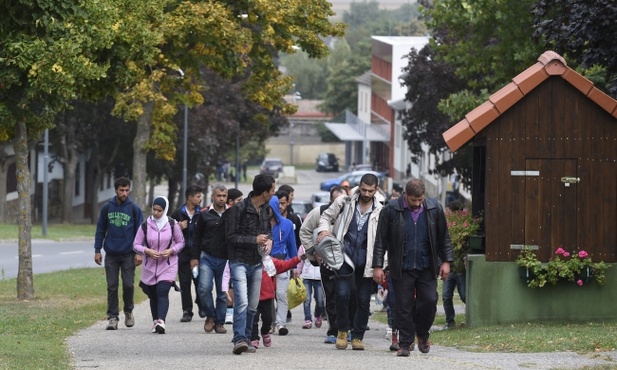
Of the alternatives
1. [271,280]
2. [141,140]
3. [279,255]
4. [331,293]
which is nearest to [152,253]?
[279,255]

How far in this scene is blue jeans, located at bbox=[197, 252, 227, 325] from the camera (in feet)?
52.4

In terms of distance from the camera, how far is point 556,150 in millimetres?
15953

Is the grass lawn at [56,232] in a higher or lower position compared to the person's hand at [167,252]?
lower

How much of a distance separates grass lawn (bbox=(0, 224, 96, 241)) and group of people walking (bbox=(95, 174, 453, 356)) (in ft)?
91.3

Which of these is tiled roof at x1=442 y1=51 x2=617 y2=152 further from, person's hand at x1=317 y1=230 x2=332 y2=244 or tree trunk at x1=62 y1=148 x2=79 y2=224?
tree trunk at x1=62 y1=148 x2=79 y2=224

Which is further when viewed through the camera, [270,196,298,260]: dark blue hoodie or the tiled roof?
the tiled roof

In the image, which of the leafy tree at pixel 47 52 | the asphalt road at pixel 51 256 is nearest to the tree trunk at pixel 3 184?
the asphalt road at pixel 51 256

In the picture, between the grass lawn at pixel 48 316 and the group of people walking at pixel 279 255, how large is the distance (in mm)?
1041

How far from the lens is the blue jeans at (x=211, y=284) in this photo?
628 inches

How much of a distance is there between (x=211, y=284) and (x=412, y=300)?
11.9 ft

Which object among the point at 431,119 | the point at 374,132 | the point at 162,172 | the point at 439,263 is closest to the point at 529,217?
the point at 439,263

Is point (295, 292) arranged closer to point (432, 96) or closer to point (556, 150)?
point (556, 150)

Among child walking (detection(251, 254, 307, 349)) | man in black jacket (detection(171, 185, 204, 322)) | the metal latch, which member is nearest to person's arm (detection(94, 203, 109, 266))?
man in black jacket (detection(171, 185, 204, 322))

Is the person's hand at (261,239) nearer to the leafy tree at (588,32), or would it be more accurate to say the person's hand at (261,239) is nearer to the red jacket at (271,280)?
the red jacket at (271,280)
